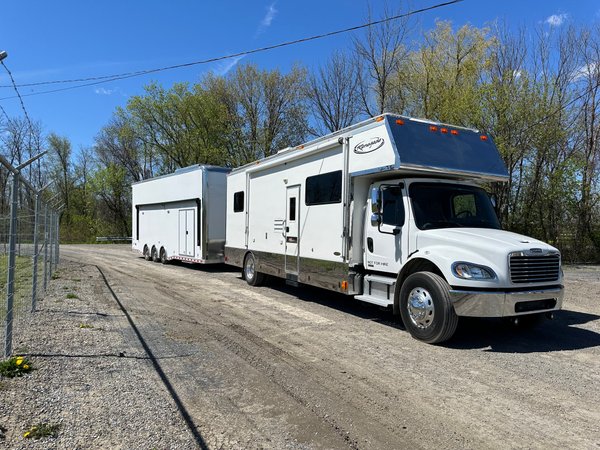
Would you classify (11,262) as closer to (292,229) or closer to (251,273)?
(292,229)

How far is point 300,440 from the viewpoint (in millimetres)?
3625

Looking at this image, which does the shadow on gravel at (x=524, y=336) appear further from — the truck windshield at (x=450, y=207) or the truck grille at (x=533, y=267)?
the truck windshield at (x=450, y=207)

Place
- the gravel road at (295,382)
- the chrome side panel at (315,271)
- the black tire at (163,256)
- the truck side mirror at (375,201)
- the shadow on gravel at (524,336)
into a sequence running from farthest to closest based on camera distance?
the black tire at (163,256)
the chrome side panel at (315,271)
the truck side mirror at (375,201)
the shadow on gravel at (524,336)
the gravel road at (295,382)

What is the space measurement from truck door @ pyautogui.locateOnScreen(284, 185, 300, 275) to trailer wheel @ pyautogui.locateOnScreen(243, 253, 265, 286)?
6.13ft

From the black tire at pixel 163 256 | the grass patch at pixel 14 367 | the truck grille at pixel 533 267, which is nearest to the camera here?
the grass patch at pixel 14 367

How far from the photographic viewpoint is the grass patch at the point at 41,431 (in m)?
3.47

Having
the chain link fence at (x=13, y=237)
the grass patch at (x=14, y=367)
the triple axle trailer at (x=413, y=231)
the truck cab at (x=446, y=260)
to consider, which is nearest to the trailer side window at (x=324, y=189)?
the triple axle trailer at (x=413, y=231)

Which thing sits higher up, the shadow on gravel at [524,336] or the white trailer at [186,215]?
the white trailer at [186,215]

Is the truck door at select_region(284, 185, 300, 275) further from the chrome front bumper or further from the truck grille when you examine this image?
the truck grille

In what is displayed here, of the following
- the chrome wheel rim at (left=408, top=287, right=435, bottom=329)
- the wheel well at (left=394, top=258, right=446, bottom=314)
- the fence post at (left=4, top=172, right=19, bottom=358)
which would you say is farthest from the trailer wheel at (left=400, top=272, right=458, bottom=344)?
the fence post at (left=4, top=172, right=19, bottom=358)

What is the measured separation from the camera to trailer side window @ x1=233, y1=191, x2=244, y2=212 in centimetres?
1304

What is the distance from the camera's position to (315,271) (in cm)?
924

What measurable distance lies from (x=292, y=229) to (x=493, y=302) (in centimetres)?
503

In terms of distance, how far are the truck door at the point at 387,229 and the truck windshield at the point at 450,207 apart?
27cm
